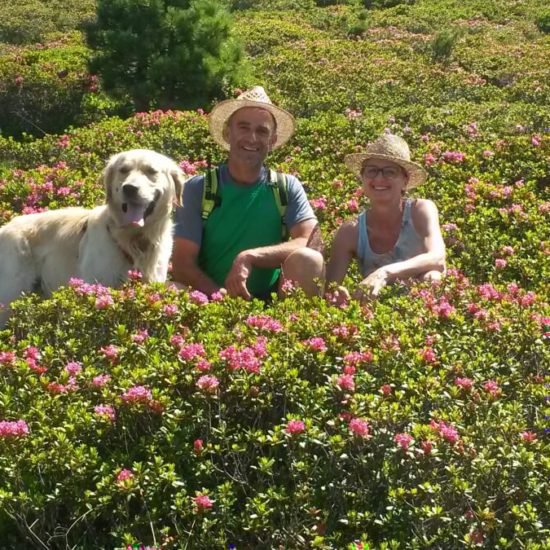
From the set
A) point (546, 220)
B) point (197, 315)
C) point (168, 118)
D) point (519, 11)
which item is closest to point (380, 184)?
point (197, 315)

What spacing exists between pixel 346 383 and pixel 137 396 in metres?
0.92

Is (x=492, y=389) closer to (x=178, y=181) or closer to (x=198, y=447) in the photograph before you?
(x=198, y=447)

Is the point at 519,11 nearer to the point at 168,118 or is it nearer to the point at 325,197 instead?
the point at 168,118

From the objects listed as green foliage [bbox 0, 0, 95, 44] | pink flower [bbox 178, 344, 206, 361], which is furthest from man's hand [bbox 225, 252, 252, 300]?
green foliage [bbox 0, 0, 95, 44]

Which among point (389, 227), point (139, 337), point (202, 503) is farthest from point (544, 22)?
point (202, 503)

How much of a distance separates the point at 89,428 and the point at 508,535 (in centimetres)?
178

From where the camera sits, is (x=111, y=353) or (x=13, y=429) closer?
(x=13, y=429)

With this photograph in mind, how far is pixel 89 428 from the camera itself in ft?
10.9

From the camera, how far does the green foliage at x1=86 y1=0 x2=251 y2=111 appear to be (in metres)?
14.9

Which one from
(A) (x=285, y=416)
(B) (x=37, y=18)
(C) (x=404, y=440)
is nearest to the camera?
(C) (x=404, y=440)

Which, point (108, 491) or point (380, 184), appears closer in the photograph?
point (108, 491)

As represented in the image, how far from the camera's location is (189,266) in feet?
17.5

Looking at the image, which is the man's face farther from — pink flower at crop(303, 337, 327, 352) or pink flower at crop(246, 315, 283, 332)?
pink flower at crop(303, 337, 327, 352)

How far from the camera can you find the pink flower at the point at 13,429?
310 centimetres
